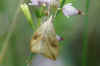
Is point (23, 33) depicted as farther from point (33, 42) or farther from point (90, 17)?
point (33, 42)

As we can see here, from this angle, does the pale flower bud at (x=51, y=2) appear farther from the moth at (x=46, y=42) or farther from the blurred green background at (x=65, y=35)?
the blurred green background at (x=65, y=35)

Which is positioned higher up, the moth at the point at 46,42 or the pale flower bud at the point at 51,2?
the pale flower bud at the point at 51,2

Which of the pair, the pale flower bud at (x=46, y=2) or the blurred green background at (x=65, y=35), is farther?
the blurred green background at (x=65, y=35)

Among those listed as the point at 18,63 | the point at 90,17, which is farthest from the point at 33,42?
the point at 90,17

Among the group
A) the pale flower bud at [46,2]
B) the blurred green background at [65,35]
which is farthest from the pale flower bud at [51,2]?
the blurred green background at [65,35]

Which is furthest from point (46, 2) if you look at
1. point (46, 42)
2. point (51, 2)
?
point (46, 42)

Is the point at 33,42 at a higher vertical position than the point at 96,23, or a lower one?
higher
